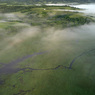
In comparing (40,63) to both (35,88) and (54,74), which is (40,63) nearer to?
(54,74)

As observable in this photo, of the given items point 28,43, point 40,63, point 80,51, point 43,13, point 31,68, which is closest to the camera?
point 31,68

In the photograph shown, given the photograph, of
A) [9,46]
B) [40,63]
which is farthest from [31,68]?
[9,46]

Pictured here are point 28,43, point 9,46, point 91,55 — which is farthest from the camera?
Result: point 28,43

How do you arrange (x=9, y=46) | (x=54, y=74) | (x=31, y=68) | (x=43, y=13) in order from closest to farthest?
(x=54, y=74), (x=31, y=68), (x=9, y=46), (x=43, y=13)

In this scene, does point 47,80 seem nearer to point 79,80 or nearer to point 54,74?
A: point 54,74

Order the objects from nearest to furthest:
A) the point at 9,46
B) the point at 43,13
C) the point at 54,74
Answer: the point at 54,74 < the point at 9,46 < the point at 43,13

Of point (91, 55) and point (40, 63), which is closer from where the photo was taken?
point (40, 63)

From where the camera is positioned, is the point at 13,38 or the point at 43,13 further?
the point at 43,13

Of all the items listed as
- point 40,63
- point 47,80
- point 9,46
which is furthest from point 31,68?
point 9,46
